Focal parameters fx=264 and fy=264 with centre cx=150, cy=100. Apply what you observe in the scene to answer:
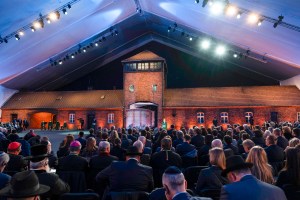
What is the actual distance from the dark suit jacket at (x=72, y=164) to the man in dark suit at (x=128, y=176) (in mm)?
1019

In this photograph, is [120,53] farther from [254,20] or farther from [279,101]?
[254,20]

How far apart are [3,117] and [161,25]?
2175cm

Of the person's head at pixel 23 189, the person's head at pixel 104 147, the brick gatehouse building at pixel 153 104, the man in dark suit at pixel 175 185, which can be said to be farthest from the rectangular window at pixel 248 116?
the person's head at pixel 23 189

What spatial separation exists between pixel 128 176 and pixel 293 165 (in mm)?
2679

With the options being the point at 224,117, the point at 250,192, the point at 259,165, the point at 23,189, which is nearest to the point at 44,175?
the point at 23,189

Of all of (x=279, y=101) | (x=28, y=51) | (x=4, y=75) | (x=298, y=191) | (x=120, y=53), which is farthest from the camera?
(x=120, y=53)

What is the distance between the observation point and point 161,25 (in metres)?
28.9

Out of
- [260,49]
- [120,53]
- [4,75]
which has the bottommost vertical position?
[4,75]

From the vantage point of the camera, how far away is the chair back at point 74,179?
527 cm

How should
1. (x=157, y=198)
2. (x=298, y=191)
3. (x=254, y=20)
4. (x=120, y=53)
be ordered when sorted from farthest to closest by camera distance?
1. (x=120, y=53)
2. (x=254, y=20)
3. (x=298, y=191)
4. (x=157, y=198)

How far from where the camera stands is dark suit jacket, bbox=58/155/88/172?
549cm

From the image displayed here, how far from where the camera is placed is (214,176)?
438cm

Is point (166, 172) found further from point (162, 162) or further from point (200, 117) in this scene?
point (200, 117)

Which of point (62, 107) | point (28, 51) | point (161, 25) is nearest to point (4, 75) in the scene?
point (28, 51)
